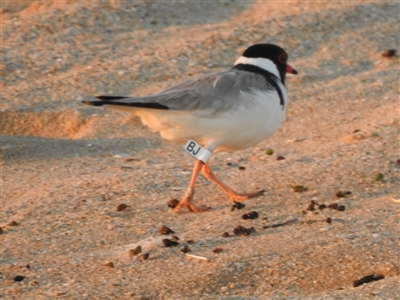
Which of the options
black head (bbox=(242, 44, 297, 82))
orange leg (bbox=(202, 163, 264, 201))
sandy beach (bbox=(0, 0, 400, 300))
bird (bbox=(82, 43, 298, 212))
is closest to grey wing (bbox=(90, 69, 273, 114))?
bird (bbox=(82, 43, 298, 212))

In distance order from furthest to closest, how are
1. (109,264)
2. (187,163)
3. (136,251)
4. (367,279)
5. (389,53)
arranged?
(389,53), (187,163), (136,251), (109,264), (367,279)

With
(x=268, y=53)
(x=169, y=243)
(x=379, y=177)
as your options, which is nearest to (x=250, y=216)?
(x=169, y=243)

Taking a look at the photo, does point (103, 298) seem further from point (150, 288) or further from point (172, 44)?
point (172, 44)

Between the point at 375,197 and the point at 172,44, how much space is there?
11.5 ft

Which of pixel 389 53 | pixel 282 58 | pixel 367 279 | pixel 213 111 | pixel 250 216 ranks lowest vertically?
pixel 250 216

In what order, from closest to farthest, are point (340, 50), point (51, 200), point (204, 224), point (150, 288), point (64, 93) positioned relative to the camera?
point (150, 288) → point (204, 224) → point (51, 200) → point (64, 93) → point (340, 50)

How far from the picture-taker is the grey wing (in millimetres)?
5090

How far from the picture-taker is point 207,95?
17.0ft

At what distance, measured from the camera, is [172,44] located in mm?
8273

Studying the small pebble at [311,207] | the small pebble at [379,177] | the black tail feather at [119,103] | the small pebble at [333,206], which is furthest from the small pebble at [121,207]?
the small pebble at [379,177]

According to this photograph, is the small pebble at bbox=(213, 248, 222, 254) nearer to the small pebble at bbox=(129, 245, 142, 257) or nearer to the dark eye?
the small pebble at bbox=(129, 245, 142, 257)

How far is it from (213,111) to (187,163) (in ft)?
3.95

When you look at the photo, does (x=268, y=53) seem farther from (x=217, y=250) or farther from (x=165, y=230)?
(x=217, y=250)

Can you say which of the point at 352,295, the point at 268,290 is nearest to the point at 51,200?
the point at 268,290
